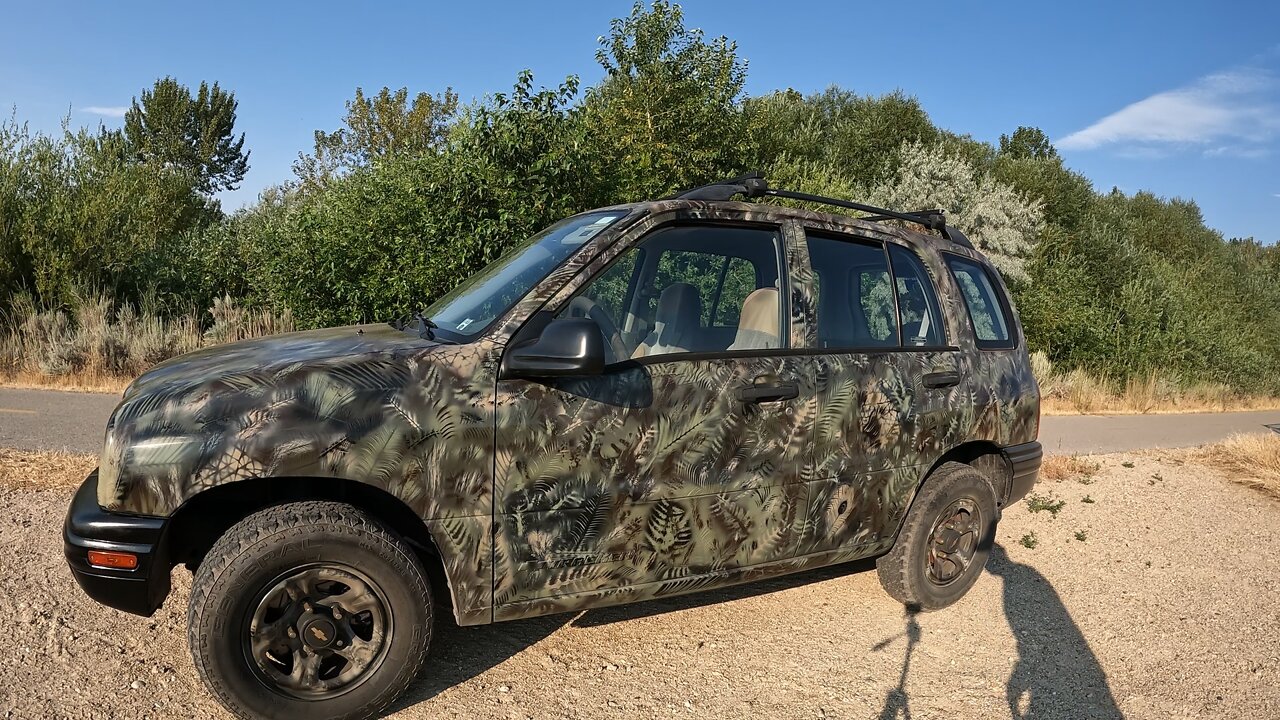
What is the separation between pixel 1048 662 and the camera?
4047 millimetres

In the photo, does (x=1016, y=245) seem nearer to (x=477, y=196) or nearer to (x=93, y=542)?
(x=477, y=196)

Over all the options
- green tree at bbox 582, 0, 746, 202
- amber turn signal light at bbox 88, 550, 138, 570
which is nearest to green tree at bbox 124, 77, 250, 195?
green tree at bbox 582, 0, 746, 202

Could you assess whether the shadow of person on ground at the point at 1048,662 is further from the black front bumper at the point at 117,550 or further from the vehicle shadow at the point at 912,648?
the black front bumper at the point at 117,550

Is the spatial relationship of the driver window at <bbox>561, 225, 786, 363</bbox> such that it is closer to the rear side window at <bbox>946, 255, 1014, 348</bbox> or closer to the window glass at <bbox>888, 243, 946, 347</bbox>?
the window glass at <bbox>888, 243, 946, 347</bbox>

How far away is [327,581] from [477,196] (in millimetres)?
8342

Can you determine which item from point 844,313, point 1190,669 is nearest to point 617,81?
point 844,313

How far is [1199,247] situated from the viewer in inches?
1351

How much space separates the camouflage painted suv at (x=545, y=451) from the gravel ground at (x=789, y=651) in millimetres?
408

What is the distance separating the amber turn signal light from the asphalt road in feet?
14.7

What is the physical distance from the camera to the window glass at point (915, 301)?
4438mm

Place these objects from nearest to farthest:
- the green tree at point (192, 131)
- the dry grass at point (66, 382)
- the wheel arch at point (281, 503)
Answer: the wheel arch at point (281, 503), the dry grass at point (66, 382), the green tree at point (192, 131)

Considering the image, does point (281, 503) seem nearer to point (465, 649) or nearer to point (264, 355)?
point (264, 355)

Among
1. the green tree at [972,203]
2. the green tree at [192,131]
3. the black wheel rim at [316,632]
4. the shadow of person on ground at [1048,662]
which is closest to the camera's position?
the black wheel rim at [316,632]

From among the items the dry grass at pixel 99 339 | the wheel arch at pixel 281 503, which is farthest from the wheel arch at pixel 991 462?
the dry grass at pixel 99 339
